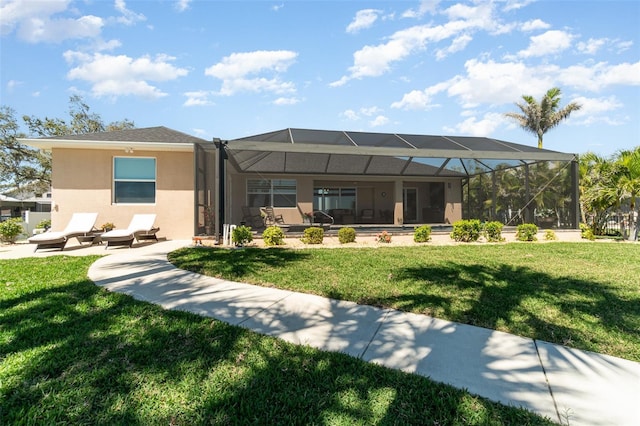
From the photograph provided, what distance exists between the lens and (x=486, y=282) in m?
5.03

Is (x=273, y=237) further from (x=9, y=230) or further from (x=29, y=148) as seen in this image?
(x=29, y=148)

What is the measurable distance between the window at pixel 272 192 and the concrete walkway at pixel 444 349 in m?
11.9

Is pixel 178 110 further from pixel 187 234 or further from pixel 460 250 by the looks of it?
pixel 460 250

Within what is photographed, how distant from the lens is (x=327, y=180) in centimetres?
1739

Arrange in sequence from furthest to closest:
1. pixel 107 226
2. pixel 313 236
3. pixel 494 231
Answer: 1. pixel 494 231
2. pixel 107 226
3. pixel 313 236

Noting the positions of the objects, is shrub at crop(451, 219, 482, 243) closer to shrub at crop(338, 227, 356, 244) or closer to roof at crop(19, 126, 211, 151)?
shrub at crop(338, 227, 356, 244)

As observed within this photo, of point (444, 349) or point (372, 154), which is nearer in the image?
point (444, 349)

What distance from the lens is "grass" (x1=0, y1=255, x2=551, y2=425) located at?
6.16ft

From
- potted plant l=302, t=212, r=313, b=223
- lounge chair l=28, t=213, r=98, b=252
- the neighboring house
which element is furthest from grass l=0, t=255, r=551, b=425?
potted plant l=302, t=212, r=313, b=223

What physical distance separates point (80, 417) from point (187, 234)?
956 cm

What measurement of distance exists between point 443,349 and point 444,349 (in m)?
0.01

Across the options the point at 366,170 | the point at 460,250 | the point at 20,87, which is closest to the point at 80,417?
the point at 460,250

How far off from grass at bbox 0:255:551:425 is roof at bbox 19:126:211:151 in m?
7.70

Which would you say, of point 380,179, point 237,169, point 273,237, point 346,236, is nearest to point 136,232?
point 273,237
